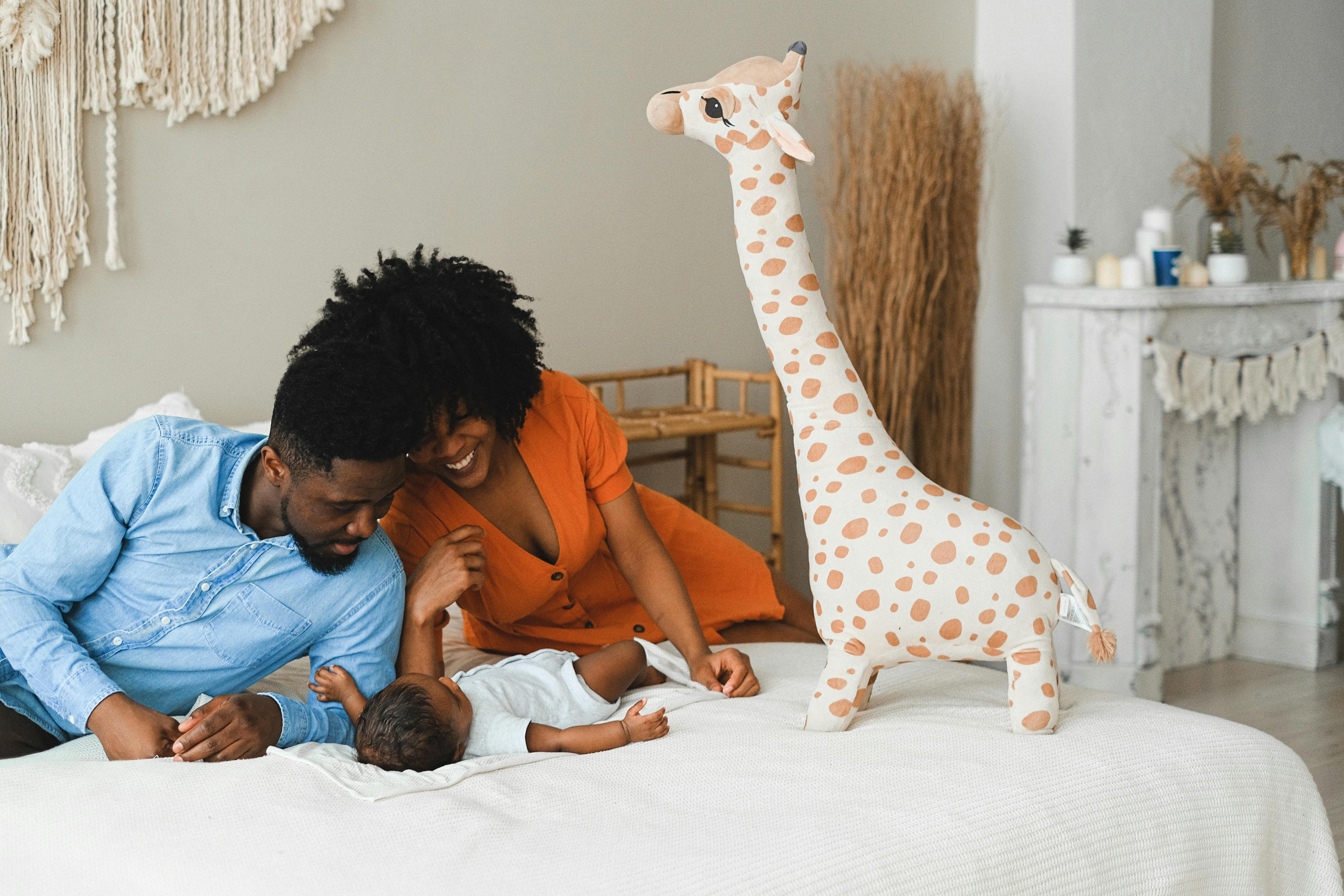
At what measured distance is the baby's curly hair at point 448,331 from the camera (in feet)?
5.17

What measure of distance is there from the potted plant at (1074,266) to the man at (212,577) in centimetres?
217

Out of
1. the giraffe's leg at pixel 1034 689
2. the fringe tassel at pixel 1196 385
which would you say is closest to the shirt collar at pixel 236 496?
the giraffe's leg at pixel 1034 689

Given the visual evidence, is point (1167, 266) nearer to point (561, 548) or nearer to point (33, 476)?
point (561, 548)

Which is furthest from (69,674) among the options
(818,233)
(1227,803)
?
(818,233)

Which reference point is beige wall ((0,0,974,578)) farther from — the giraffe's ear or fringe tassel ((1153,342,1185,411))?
the giraffe's ear

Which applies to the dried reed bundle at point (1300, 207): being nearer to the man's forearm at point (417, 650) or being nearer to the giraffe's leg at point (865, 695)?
the giraffe's leg at point (865, 695)

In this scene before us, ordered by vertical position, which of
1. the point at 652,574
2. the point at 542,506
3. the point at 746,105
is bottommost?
the point at 652,574

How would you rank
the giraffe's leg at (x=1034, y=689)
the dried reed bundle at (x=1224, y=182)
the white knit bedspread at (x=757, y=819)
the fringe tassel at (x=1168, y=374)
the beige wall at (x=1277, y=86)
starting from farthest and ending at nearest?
the beige wall at (x=1277, y=86) < the dried reed bundle at (x=1224, y=182) < the fringe tassel at (x=1168, y=374) < the giraffe's leg at (x=1034, y=689) < the white knit bedspread at (x=757, y=819)

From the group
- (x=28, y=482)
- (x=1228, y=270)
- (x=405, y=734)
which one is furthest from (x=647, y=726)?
(x=1228, y=270)

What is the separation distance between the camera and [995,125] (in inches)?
141

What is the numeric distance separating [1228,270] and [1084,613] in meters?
2.17

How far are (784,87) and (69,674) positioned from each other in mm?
1077

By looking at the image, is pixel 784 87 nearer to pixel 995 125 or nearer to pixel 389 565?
pixel 389 565

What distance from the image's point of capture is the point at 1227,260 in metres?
3.20
